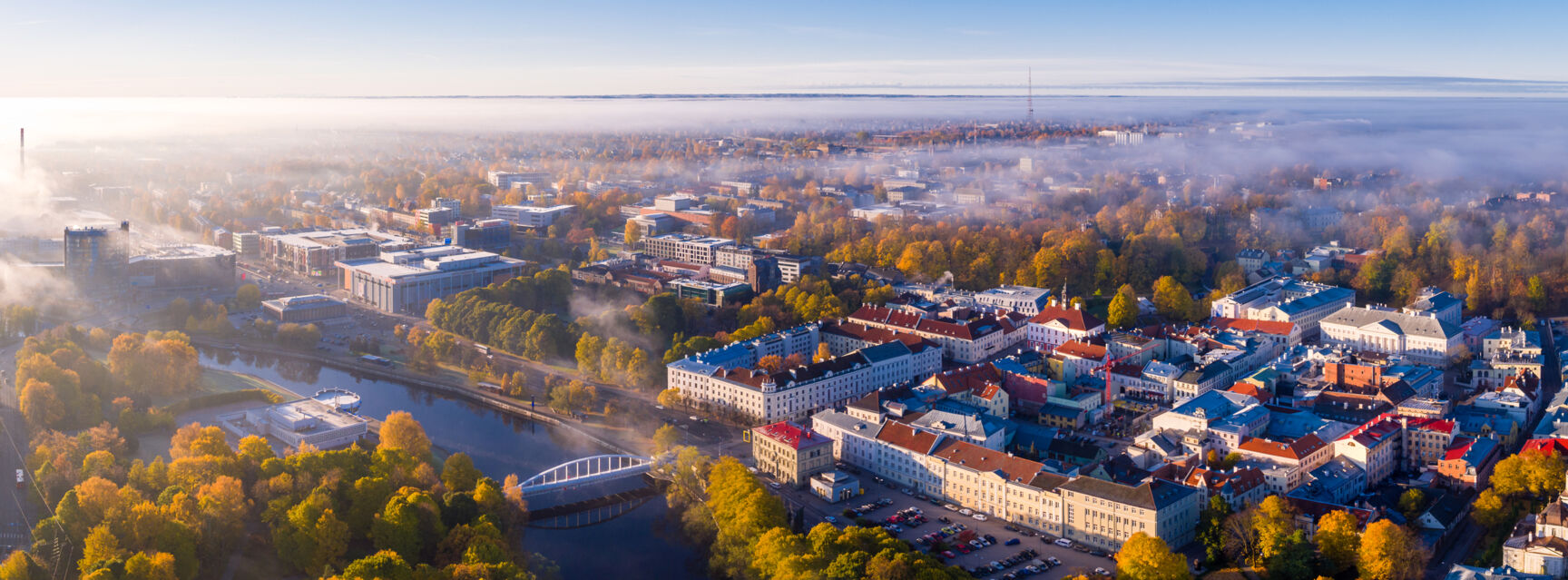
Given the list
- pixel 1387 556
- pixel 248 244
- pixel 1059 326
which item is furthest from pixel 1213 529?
pixel 248 244

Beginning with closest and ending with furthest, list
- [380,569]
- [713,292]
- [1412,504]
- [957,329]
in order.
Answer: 1. [380,569]
2. [1412,504]
3. [957,329]
4. [713,292]

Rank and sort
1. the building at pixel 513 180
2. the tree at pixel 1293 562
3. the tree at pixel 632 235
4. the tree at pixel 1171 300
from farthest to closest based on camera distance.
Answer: the building at pixel 513 180
the tree at pixel 632 235
the tree at pixel 1171 300
the tree at pixel 1293 562

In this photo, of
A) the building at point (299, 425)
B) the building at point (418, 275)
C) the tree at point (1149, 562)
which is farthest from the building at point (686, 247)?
the tree at point (1149, 562)

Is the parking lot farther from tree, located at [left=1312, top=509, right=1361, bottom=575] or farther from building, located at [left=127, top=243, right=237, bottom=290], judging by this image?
building, located at [left=127, top=243, right=237, bottom=290]

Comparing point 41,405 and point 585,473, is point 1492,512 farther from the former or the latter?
point 41,405

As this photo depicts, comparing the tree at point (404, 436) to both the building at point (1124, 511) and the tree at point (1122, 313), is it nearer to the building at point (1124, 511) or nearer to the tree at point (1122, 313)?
the building at point (1124, 511)

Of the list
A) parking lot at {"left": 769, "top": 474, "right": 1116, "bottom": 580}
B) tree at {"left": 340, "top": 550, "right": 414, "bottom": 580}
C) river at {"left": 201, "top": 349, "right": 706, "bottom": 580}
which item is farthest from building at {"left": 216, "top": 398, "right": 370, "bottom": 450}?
parking lot at {"left": 769, "top": 474, "right": 1116, "bottom": 580}
